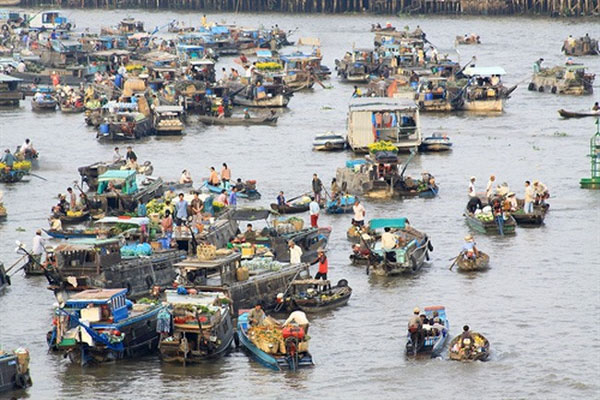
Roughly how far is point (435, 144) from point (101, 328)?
35.2 metres

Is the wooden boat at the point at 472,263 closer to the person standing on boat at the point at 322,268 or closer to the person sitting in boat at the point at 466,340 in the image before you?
the person standing on boat at the point at 322,268

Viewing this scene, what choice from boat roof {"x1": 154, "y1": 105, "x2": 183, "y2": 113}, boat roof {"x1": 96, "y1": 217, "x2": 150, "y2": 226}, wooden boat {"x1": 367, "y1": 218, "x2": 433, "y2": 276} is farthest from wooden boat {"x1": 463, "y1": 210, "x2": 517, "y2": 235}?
boat roof {"x1": 154, "y1": 105, "x2": 183, "y2": 113}

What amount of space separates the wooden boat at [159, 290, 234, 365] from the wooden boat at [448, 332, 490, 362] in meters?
5.55

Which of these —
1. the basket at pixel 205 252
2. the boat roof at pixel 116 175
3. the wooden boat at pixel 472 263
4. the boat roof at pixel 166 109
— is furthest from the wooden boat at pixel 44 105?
the basket at pixel 205 252

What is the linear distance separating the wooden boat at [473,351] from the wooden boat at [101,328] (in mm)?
7117

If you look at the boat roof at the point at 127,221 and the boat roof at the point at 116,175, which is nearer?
the boat roof at the point at 127,221

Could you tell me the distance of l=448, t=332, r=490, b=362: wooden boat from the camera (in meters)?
36.3

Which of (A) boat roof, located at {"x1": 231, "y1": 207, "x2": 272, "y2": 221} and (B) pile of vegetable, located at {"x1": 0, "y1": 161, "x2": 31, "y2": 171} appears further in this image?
(B) pile of vegetable, located at {"x1": 0, "y1": 161, "x2": 31, "y2": 171}

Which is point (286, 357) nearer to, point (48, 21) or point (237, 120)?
point (237, 120)

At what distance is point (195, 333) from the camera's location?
118 ft

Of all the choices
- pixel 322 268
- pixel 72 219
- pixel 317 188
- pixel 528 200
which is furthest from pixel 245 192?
pixel 322 268

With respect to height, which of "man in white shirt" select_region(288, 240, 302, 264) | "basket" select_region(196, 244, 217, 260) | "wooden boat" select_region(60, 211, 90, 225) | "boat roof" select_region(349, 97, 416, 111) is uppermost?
"boat roof" select_region(349, 97, 416, 111)

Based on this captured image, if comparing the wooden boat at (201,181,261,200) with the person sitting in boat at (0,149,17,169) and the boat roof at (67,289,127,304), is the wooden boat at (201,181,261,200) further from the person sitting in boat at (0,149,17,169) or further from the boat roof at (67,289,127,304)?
the boat roof at (67,289,127,304)

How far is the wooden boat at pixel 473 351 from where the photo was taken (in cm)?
3628
